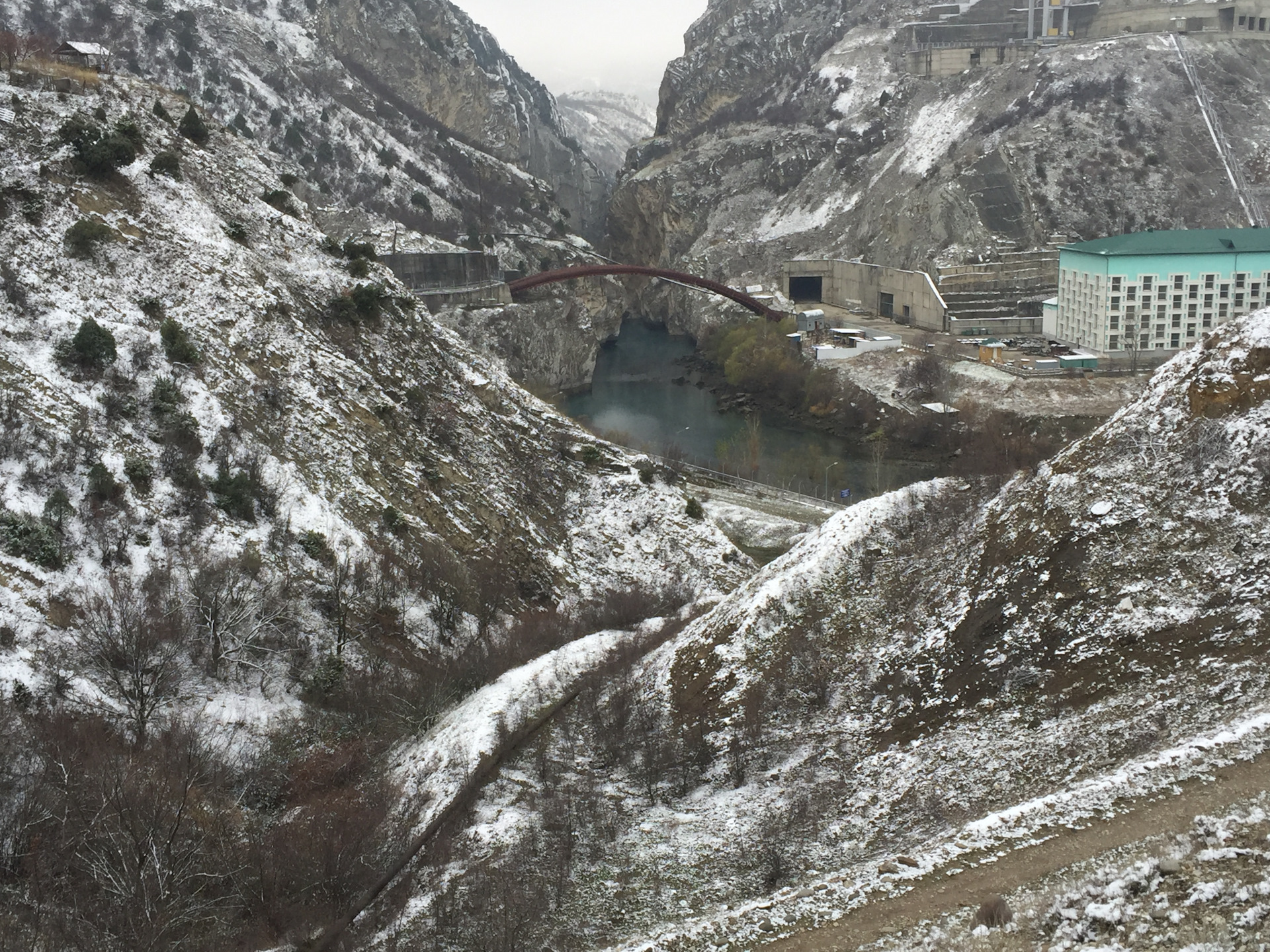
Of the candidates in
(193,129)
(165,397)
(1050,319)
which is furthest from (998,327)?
(165,397)

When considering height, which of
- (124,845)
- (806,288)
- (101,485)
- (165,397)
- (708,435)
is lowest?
(708,435)

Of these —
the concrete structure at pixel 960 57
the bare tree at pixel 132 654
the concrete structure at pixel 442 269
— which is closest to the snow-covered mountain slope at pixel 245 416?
the bare tree at pixel 132 654

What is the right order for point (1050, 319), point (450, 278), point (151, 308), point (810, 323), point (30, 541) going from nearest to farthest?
1. point (30, 541)
2. point (151, 308)
3. point (450, 278)
4. point (1050, 319)
5. point (810, 323)

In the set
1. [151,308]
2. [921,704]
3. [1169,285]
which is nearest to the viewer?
[921,704]

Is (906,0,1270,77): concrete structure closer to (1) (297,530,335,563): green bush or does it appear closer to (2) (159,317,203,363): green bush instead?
(2) (159,317,203,363): green bush

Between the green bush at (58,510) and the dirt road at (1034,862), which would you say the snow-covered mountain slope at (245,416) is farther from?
the dirt road at (1034,862)

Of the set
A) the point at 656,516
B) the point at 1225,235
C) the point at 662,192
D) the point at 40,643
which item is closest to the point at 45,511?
the point at 40,643

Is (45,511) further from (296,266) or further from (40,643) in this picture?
(296,266)

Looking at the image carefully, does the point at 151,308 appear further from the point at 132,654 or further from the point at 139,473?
the point at 132,654
